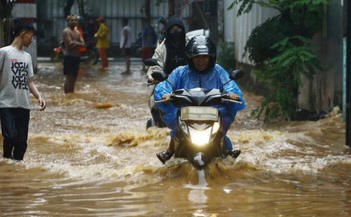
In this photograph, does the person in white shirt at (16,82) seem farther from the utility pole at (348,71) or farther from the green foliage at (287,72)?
the green foliage at (287,72)

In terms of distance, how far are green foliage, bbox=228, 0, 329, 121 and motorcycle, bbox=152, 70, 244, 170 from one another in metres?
5.43

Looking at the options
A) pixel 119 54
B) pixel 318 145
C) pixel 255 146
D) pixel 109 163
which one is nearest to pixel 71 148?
pixel 109 163

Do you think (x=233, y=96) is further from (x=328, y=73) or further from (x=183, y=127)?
(x=328, y=73)

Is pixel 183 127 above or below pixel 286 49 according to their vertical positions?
below

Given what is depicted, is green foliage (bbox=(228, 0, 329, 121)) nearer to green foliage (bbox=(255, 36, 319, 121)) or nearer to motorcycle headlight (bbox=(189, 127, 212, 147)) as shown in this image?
green foliage (bbox=(255, 36, 319, 121))

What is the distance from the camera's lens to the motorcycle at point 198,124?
325 inches

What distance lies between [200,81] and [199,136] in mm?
899

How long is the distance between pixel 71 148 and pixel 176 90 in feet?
12.1

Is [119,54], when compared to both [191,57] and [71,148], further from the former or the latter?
[191,57]

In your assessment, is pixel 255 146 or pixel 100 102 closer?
pixel 255 146

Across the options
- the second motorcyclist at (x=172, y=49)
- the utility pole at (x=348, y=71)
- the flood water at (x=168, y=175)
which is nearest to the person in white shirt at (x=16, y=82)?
the flood water at (x=168, y=175)

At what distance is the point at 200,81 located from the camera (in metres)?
9.02

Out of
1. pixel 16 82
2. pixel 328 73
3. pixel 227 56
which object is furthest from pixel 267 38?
pixel 227 56

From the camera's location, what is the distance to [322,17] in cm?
1427
